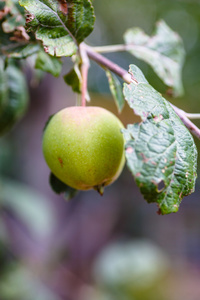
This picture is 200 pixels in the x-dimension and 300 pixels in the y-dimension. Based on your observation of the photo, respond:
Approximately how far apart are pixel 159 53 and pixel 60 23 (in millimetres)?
406

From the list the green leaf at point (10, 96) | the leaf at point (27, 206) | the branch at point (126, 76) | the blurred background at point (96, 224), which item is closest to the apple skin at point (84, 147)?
the branch at point (126, 76)

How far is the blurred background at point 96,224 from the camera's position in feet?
5.98

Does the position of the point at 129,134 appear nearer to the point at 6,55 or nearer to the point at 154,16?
the point at 6,55

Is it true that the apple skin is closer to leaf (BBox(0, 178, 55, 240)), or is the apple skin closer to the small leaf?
the small leaf

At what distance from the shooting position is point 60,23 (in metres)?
0.52

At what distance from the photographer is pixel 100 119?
52cm

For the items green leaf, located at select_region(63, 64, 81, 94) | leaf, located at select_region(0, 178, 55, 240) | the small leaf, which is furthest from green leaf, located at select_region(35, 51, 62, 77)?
leaf, located at select_region(0, 178, 55, 240)

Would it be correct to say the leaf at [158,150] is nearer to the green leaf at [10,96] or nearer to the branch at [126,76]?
the branch at [126,76]

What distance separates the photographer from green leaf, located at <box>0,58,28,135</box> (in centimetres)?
82

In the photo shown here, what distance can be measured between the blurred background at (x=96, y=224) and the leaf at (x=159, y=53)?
39 centimetres

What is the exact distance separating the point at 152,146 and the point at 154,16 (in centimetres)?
514

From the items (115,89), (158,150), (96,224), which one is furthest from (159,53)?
(96,224)

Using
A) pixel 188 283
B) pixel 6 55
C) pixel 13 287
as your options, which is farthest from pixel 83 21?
pixel 188 283

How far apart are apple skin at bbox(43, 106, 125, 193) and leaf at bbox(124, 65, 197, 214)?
0.10 m
